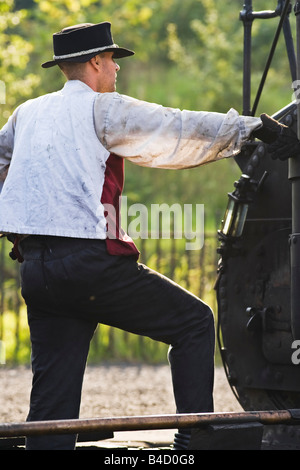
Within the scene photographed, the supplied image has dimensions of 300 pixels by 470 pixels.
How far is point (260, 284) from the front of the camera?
401 centimetres

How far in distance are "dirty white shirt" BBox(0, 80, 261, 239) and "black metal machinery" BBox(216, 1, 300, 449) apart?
0.68 metres

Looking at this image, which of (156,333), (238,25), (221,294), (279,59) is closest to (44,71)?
(238,25)

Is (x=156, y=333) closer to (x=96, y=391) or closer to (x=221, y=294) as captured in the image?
(x=221, y=294)

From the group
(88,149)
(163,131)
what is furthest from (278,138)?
(88,149)

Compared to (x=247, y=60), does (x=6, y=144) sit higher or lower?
lower

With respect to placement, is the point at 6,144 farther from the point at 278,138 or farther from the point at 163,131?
the point at 278,138

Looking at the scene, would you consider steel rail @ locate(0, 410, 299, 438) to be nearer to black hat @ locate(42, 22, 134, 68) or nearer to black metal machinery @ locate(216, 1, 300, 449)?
black metal machinery @ locate(216, 1, 300, 449)

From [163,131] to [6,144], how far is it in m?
0.72

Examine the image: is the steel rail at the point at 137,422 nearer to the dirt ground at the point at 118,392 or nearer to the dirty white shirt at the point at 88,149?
the dirty white shirt at the point at 88,149

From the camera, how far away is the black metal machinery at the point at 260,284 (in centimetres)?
388

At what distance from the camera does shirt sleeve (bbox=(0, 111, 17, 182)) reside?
11.7 ft

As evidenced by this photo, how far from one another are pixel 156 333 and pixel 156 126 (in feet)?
2.45

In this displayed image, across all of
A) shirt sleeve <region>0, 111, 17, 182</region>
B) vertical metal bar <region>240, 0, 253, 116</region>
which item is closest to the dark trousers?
shirt sleeve <region>0, 111, 17, 182</region>
